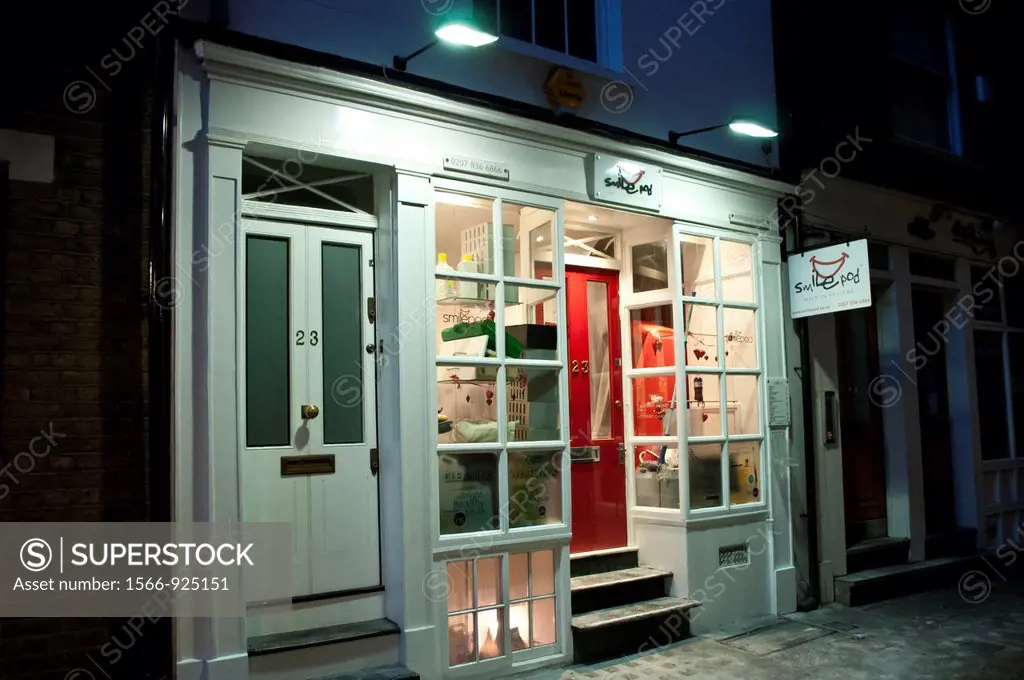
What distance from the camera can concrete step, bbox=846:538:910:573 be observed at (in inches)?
321

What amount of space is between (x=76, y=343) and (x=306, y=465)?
4.96ft

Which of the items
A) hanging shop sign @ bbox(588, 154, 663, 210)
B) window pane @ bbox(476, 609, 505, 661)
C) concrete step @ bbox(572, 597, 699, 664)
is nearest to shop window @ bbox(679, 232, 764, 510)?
hanging shop sign @ bbox(588, 154, 663, 210)

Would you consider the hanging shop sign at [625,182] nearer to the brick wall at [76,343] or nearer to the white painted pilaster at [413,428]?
the white painted pilaster at [413,428]

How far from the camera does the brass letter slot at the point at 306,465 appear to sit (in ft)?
16.7

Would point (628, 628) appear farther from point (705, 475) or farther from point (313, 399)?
point (313, 399)

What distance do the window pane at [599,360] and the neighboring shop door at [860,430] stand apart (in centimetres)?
284

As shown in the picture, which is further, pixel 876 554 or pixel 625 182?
pixel 876 554

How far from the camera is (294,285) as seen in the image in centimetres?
522

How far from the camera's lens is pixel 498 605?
5.63 meters

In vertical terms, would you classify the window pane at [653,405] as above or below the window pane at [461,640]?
above

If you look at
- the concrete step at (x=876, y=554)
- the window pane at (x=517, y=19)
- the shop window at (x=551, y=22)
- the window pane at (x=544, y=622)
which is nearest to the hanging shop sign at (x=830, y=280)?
the concrete step at (x=876, y=554)

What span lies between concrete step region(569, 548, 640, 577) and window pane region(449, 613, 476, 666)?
4.33 feet

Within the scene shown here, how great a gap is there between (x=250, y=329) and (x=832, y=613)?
576 centimetres

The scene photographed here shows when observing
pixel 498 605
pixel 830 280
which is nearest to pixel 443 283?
pixel 498 605
